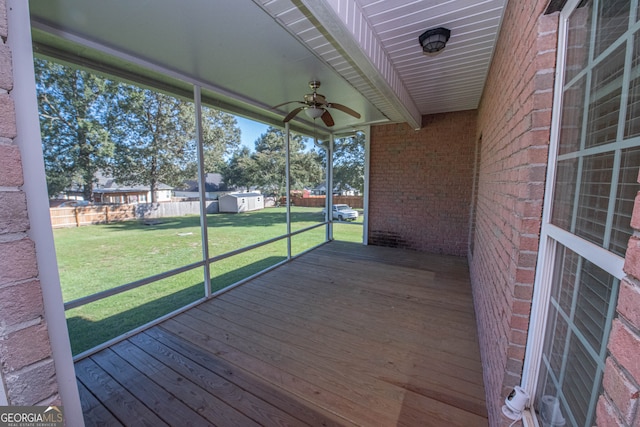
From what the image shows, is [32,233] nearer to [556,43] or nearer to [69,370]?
[69,370]

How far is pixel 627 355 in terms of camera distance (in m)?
0.49

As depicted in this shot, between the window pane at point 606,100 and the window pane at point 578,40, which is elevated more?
the window pane at point 578,40

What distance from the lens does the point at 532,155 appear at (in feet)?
3.60

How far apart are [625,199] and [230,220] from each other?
617 cm

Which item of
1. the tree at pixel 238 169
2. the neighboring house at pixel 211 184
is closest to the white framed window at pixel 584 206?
the neighboring house at pixel 211 184

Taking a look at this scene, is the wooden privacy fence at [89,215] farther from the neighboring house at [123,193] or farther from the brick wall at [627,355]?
the brick wall at [627,355]

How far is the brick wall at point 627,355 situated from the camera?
470 mm

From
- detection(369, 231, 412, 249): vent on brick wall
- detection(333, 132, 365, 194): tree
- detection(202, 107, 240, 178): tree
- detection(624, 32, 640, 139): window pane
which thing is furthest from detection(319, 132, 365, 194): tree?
detection(624, 32, 640, 139): window pane

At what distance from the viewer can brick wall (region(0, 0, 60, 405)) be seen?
1.64ft

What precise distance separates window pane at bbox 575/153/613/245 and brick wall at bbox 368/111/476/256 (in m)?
4.41

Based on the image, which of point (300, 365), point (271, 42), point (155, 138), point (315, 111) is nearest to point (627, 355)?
point (300, 365)

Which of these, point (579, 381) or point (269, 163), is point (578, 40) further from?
point (269, 163)

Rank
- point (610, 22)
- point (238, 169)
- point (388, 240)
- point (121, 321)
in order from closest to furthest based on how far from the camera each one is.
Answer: point (610, 22) < point (121, 321) < point (238, 169) < point (388, 240)

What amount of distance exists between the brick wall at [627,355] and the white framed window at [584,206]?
19cm
